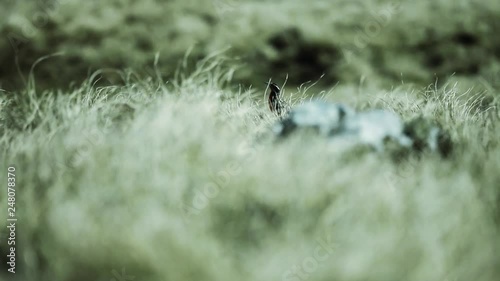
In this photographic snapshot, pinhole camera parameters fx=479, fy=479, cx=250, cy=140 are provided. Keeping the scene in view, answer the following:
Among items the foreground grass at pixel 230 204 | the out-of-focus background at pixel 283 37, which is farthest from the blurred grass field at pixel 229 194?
the out-of-focus background at pixel 283 37

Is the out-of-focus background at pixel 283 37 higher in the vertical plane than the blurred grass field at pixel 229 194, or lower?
higher

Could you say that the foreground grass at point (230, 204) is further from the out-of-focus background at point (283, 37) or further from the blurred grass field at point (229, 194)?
the out-of-focus background at point (283, 37)

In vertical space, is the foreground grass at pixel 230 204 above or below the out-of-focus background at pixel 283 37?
below

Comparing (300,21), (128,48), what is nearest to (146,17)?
(128,48)

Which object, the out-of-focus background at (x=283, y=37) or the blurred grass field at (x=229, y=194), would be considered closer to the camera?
the blurred grass field at (x=229, y=194)

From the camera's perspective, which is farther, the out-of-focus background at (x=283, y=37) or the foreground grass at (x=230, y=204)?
→ the out-of-focus background at (x=283, y=37)

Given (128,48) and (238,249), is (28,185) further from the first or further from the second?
(128,48)
